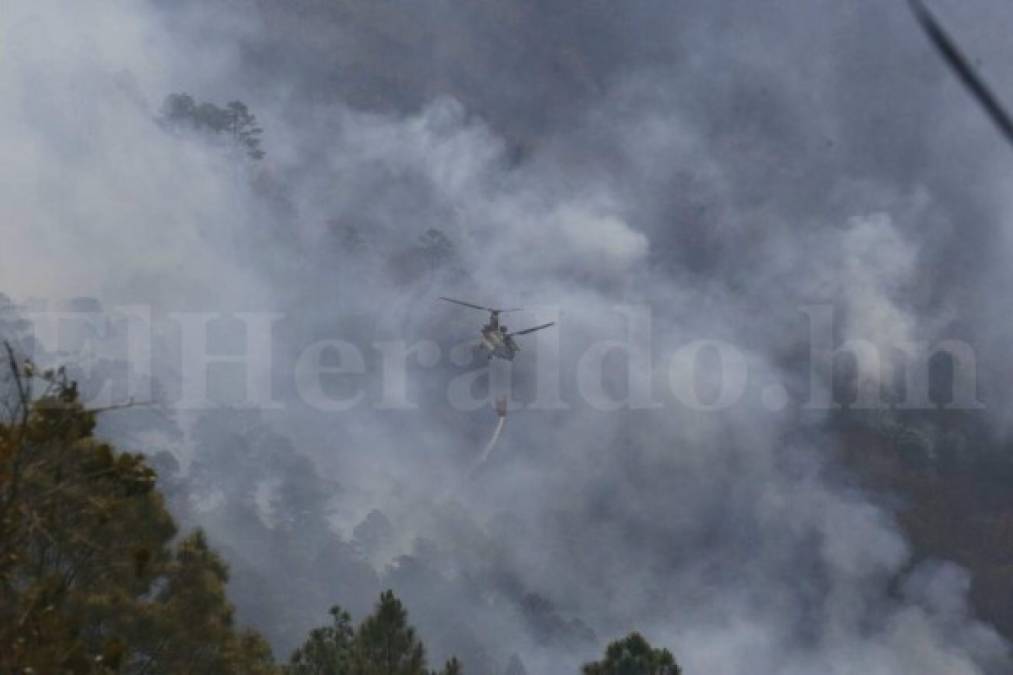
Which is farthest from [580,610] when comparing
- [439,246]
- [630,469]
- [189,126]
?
[189,126]

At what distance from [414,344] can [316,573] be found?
108 ft

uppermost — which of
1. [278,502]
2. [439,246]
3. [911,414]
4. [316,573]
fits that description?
[439,246]

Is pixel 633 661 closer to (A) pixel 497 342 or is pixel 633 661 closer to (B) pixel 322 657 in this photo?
(B) pixel 322 657

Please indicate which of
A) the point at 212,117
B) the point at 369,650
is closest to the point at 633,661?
the point at 369,650

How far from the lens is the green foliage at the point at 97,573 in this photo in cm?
1014

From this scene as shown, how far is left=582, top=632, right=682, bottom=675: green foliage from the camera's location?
1214 inches

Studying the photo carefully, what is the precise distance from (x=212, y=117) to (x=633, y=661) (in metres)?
106

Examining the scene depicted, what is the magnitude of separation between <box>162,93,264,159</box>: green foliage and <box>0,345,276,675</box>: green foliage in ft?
364

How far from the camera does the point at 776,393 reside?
106875mm

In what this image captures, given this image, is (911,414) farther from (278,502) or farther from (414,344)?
(278,502)

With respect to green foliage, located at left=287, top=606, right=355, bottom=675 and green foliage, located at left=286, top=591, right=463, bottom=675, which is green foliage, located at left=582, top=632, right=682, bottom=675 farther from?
green foliage, located at left=287, top=606, right=355, bottom=675

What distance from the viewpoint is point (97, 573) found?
1558cm

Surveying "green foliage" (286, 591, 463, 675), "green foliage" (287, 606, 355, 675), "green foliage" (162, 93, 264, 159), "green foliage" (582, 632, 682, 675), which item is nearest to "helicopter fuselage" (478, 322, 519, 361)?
"green foliage" (582, 632, 682, 675)

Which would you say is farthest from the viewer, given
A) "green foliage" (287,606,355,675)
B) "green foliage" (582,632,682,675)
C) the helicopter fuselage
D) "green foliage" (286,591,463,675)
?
the helicopter fuselage
